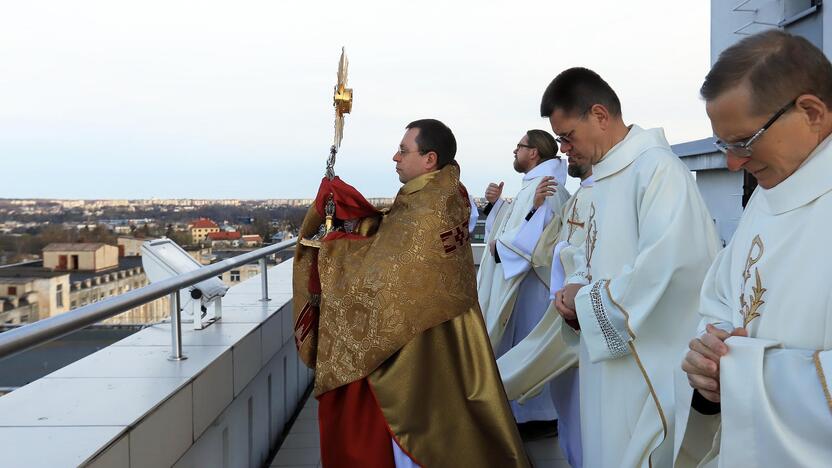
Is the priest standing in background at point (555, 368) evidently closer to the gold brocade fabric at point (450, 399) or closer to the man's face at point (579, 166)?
the man's face at point (579, 166)

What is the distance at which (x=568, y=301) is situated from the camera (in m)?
2.73

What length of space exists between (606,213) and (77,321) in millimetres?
1790

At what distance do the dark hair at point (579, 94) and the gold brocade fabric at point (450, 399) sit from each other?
1012 millimetres

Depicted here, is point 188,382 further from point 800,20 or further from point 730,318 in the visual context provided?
point 800,20

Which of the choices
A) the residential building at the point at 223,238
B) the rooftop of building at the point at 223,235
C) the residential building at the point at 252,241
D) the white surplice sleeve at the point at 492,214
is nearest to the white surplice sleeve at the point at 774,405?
the residential building at the point at 252,241

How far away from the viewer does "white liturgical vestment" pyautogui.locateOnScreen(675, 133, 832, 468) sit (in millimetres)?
1377

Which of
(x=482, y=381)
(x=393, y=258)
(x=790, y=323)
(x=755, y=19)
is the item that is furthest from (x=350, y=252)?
(x=755, y=19)

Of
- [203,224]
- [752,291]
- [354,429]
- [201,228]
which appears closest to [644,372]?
[752,291]

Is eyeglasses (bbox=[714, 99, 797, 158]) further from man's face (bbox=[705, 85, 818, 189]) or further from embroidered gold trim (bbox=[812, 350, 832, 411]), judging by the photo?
embroidered gold trim (bbox=[812, 350, 832, 411])

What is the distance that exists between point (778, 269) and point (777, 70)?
15.7 inches

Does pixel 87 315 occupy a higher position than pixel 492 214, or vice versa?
pixel 492 214

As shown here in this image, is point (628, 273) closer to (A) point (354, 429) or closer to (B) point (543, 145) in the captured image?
(A) point (354, 429)

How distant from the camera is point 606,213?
9.00ft

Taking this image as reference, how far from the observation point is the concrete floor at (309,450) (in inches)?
164
